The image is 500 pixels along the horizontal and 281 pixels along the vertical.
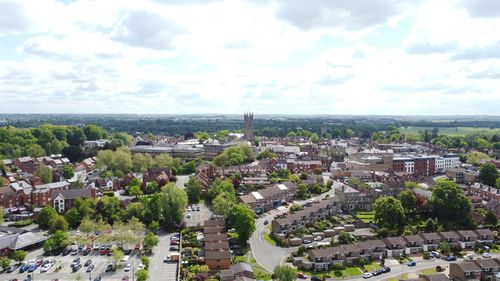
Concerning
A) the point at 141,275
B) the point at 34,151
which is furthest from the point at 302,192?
the point at 34,151

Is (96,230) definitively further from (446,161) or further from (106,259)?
(446,161)

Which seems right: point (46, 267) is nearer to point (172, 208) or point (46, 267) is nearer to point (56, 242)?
point (56, 242)

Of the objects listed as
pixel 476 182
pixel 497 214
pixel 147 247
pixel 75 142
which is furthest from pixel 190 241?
pixel 75 142

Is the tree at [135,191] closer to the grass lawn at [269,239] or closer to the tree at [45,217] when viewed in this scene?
the tree at [45,217]

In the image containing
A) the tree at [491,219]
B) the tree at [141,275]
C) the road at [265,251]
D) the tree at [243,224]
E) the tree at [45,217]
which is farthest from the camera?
the tree at [491,219]

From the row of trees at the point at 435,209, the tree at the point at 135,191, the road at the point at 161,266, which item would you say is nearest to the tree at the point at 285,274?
the road at the point at 161,266

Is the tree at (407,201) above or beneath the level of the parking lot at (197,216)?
above

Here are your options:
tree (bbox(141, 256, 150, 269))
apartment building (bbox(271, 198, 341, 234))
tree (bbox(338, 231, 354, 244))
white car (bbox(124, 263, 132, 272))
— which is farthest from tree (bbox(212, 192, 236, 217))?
white car (bbox(124, 263, 132, 272))

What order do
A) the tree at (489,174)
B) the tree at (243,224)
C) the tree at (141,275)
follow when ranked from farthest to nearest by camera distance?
the tree at (489,174), the tree at (243,224), the tree at (141,275)
